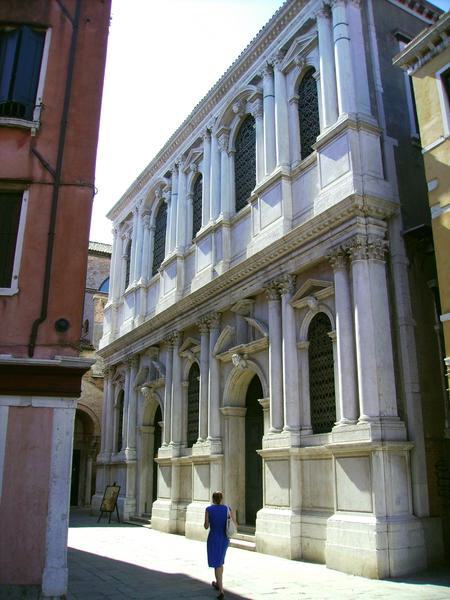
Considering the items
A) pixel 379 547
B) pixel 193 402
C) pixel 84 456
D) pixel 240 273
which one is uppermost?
pixel 240 273

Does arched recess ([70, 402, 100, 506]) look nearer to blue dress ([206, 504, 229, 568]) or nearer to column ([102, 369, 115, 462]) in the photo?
column ([102, 369, 115, 462])

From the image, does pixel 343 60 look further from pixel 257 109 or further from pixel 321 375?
pixel 321 375

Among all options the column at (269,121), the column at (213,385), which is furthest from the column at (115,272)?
the column at (269,121)

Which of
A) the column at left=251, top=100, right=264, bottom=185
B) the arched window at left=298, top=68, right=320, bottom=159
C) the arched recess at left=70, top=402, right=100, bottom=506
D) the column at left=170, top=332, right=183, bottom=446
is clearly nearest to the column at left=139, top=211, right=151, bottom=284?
the column at left=170, top=332, right=183, bottom=446

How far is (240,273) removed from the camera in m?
14.6

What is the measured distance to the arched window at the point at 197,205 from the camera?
18703 millimetres

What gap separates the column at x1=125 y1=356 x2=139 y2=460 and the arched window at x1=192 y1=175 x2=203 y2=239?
5408 millimetres

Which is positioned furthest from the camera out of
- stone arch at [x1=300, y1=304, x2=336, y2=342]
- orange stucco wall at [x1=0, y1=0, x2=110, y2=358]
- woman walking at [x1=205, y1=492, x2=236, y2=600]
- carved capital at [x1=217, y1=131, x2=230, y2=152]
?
carved capital at [x1=217, y1=131, x2=230, y2=152]

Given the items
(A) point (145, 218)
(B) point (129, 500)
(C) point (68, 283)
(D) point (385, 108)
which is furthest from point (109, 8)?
(B) point (129, 500)

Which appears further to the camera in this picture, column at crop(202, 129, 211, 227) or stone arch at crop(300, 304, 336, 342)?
column at crop(202, 129, 211, 227)

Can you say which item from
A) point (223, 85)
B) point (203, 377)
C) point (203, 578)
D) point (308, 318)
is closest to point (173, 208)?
point (223, 85)

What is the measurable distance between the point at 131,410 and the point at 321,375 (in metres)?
10.4

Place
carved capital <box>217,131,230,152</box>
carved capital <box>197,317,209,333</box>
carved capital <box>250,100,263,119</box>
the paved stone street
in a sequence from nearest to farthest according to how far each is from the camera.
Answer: the paved stone street
carved capital <box>250,100,263,119</box>
carved capital <box>197,317,209,333</box>
carved capital <box>217,131,230,152</box>

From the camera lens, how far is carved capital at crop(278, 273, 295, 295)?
12.9m
